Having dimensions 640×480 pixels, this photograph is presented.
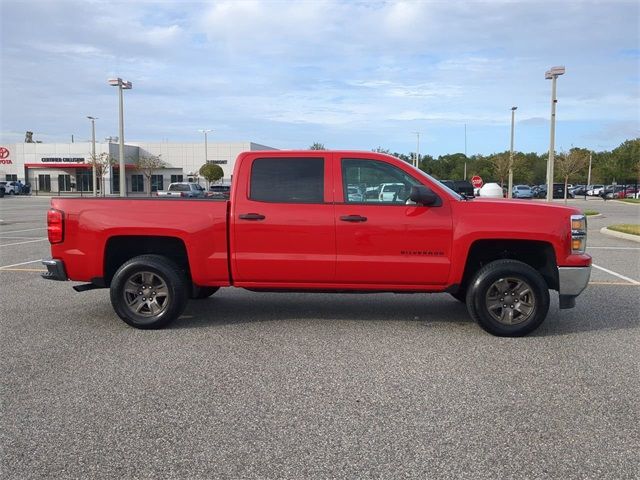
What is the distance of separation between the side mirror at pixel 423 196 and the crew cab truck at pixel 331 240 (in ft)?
0.05

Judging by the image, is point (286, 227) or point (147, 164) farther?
point (147, 164)

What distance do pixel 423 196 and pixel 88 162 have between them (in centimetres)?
6601

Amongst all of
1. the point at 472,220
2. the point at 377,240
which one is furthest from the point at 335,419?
the point at 472,220

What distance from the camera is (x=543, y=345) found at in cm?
580

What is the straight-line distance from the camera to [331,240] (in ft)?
20.1

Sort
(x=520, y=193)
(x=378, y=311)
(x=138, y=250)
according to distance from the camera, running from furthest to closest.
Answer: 1. (x=520, y=193)
2. (x=378, y=311)
3. (x=138, y=250)

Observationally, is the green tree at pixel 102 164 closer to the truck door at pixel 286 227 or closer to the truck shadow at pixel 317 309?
the truck shadow at pixel 317 309

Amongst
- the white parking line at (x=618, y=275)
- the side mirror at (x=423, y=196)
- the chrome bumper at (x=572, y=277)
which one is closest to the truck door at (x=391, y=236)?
the side mirror at (x=423, y=196)

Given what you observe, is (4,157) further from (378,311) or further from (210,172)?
(378,311)

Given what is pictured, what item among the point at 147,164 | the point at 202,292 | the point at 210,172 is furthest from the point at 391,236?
the point at 147,164

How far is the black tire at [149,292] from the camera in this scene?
6270 mm

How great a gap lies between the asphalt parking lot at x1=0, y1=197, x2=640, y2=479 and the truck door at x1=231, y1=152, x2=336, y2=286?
65cm

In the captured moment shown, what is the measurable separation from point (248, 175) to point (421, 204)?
1.87 meters

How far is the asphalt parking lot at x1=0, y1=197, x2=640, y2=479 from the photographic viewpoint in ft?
11.3
